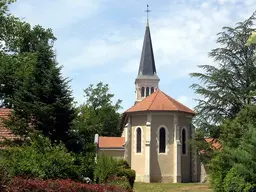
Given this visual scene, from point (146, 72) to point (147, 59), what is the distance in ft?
11.6

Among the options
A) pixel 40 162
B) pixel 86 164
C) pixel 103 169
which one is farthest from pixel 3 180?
pixel 103 169

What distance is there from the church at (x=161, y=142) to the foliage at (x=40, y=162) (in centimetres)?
2357

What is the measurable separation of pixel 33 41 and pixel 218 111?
1800cm

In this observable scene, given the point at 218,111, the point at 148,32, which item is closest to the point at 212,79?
Result: the point at 218,111

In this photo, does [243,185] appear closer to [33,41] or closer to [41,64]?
[41,64]

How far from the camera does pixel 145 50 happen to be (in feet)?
271

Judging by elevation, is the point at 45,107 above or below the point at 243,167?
above

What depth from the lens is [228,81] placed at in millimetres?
33250

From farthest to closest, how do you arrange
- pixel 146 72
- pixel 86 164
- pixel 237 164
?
1. pixel 146 72
2. pixel 86 164
3. pixel 237 164

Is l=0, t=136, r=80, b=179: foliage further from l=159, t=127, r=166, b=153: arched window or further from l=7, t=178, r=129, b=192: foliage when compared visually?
l=159, t=127, r=166, b=153: arched window

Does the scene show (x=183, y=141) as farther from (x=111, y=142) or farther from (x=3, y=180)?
(x=3, y=180)

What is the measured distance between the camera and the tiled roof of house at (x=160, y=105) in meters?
39.8

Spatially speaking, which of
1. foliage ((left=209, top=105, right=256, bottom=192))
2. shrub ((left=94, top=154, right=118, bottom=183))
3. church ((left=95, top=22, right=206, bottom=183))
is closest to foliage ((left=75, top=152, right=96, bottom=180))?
shrub ((left=94, top=154, right=118, bottom=183))

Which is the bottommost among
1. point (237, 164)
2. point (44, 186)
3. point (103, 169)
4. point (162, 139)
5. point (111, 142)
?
point (44, 186)
